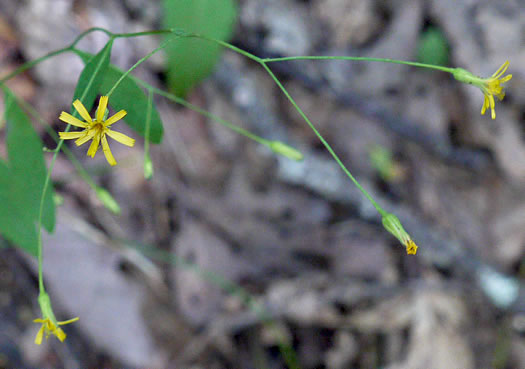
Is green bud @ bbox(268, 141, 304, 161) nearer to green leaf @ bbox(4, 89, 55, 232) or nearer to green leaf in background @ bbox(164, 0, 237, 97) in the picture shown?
green leaf @ bbox(4, 89, 55, 232)

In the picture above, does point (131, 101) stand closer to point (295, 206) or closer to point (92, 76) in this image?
point (92, 76)

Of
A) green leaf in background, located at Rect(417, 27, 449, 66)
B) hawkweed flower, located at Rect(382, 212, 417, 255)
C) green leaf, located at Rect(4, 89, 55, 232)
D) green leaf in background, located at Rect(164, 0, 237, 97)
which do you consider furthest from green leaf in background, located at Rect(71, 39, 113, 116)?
green leaf in background, located at Rect(417, 27, 449, 66)

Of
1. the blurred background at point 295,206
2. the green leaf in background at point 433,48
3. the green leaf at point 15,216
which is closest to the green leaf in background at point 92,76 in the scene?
the green leaf at point 15,216

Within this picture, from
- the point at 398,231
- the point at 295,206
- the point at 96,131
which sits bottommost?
the point at 96,131

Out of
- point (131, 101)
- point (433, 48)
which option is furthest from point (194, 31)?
point (433, 48)

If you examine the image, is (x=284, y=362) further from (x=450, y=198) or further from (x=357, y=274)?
(x=450, y=198)

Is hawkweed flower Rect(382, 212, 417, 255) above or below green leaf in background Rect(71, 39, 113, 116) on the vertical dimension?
above

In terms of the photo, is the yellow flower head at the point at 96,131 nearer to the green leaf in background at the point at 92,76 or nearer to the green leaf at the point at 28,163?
the green leaf in background at the point at 92,76
